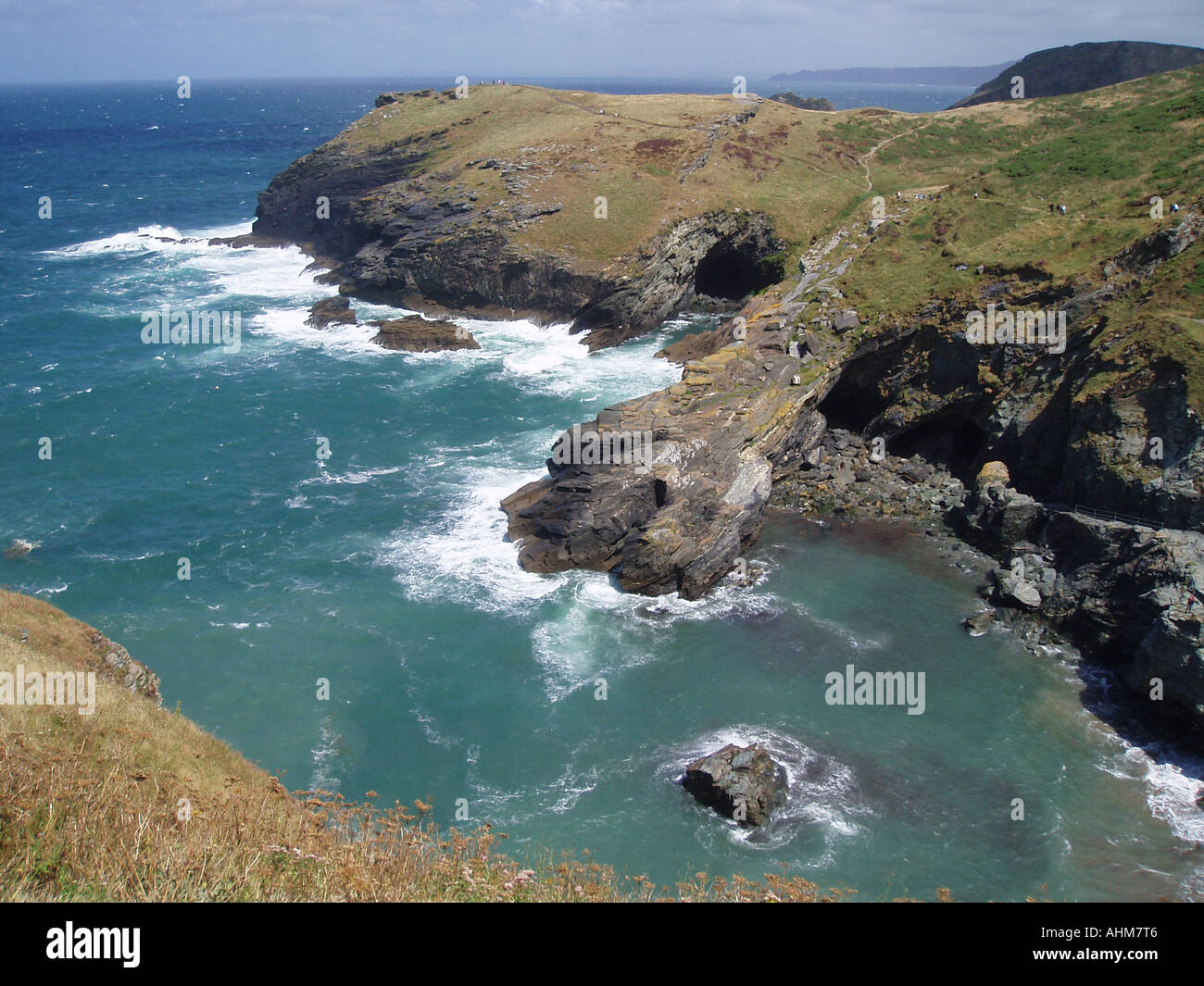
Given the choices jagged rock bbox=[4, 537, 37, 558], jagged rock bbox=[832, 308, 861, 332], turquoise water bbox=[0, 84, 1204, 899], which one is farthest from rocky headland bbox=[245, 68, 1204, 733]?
jagged rock bbox=[4, 537, 37, 558]

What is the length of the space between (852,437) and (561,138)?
5493cm

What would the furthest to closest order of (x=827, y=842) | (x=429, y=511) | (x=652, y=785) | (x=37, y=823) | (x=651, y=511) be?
(x=429, y=511) → (x=651, y=511) → (x=652, y=785) → (x=827, y=842) → (x=37, y=823)

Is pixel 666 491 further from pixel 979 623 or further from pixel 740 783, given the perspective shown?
pixel 740 783

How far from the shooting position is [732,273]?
7894 centimetres

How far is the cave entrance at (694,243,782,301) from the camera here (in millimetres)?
75062

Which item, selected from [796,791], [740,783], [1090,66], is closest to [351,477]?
[740,783]

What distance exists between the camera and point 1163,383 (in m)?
37.1

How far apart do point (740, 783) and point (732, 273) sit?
60835 mm

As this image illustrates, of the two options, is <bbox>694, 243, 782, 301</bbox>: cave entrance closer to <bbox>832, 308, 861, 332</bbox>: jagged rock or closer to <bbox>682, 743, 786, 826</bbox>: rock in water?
<bbox>832, 308, 861, 332</bbox>: jagged rock

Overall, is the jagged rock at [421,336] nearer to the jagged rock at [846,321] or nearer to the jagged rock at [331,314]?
the jagged rock at [331,314]

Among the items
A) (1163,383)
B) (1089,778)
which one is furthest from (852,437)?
(1089,778)

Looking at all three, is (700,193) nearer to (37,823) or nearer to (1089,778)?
(1089,778)

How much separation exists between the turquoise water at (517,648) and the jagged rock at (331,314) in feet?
40.7

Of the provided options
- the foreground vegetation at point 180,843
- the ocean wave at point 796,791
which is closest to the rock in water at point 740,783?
the ocean wave at point 796,791
